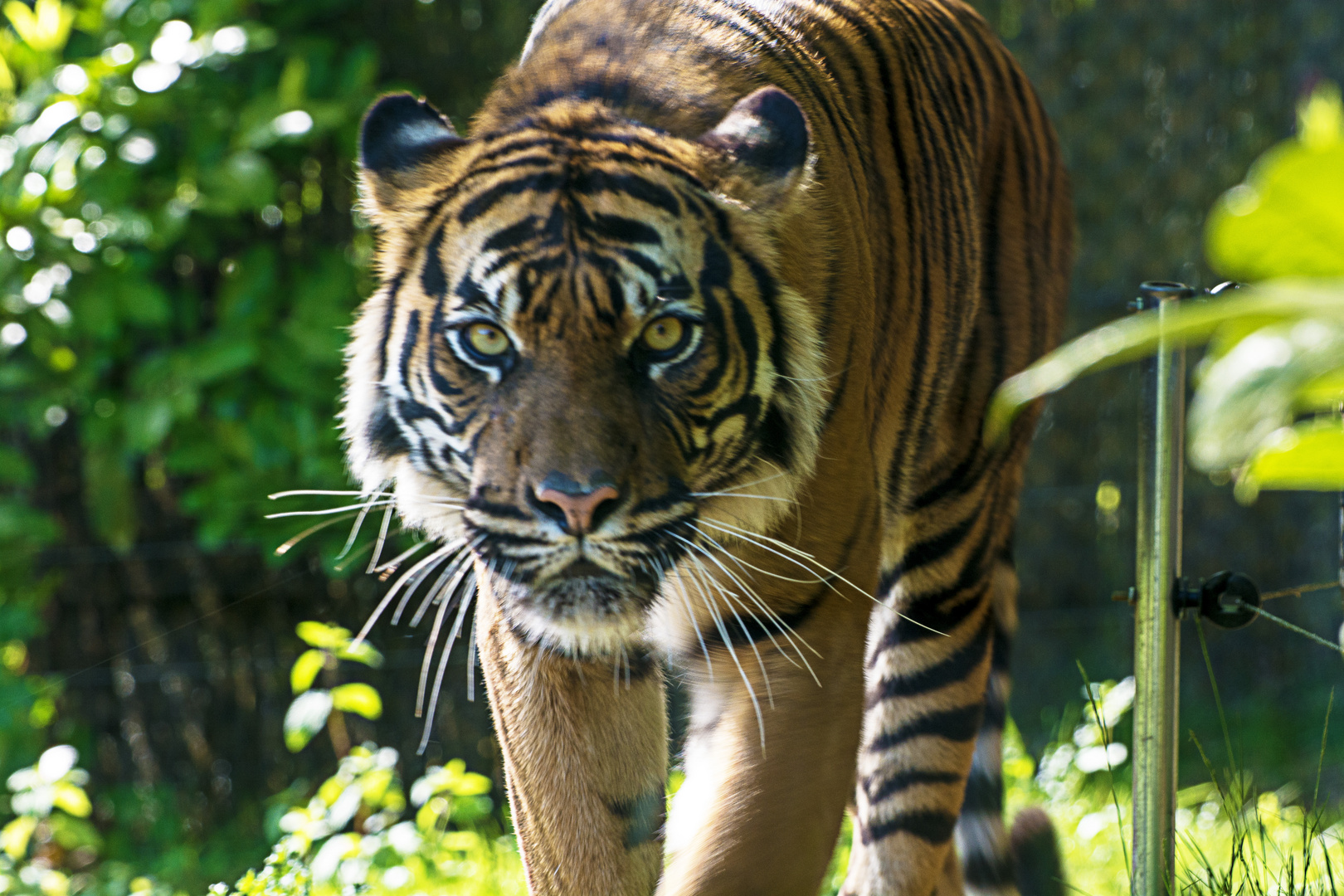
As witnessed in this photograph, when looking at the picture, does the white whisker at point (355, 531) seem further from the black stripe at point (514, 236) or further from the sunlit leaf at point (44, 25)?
the sunlit leaf at point (44, 25)

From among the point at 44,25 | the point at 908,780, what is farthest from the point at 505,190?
the point at 44,25

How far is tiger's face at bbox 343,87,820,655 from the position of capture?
1.54 m

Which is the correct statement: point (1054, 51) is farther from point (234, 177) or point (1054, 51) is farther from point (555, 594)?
point (555, 594)

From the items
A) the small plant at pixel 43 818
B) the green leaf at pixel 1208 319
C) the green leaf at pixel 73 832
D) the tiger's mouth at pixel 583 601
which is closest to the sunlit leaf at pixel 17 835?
the small plant at pixel 43 818

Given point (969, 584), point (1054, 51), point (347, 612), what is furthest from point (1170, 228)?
point (347, 612)

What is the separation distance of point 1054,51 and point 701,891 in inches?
142

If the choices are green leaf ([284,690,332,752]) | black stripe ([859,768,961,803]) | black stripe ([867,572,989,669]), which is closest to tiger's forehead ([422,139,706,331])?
black stripe ([867,572,989,669])

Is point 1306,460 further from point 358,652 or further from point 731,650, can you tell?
point 358,652

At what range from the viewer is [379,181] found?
1783 mm

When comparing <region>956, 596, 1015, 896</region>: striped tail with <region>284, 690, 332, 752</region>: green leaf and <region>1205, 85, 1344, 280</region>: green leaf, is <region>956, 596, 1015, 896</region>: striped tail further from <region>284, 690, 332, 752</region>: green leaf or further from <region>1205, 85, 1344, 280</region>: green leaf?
<region>1205, 85, 1344, 280</region>: green leaf

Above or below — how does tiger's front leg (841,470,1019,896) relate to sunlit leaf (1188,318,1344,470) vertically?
below

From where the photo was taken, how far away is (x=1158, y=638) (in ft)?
5.72

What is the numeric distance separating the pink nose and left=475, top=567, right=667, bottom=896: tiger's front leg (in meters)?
0.31

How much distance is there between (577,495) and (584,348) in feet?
0.65
